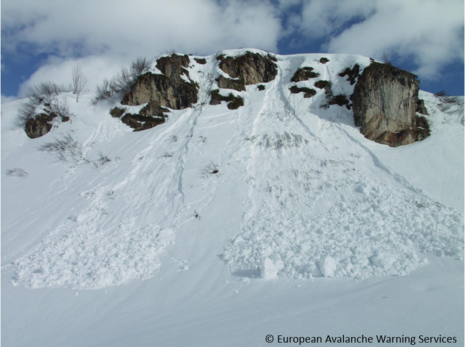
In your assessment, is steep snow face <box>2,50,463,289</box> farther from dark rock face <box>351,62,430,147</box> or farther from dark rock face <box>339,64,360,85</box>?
dark rock face <box>351,62,430,147</box>

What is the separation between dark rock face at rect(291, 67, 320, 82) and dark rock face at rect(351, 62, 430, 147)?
5902mm

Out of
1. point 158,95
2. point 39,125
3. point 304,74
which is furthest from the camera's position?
point 304,74

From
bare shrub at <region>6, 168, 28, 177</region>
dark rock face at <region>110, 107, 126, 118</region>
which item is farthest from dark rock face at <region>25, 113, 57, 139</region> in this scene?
bare shrub at <region>6, 168, 28, 177</region>

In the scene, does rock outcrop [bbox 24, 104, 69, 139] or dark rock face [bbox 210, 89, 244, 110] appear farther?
rock outcrop [bbox 24, 104, 69, 139]

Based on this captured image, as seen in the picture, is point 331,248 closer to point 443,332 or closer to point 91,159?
point 443,332

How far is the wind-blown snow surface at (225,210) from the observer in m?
5.55

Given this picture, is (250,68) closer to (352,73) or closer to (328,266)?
(352,73)

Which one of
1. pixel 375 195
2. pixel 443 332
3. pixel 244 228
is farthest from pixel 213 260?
pixel 375 195

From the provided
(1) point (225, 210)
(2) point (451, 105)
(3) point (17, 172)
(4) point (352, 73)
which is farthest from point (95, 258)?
(2) point (451, 105)

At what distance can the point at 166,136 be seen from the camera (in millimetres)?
16594

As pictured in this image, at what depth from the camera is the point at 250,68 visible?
2447cm

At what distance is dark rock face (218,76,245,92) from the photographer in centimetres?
2191

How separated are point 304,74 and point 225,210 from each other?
58.8 ft

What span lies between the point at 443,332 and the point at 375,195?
255 inches
